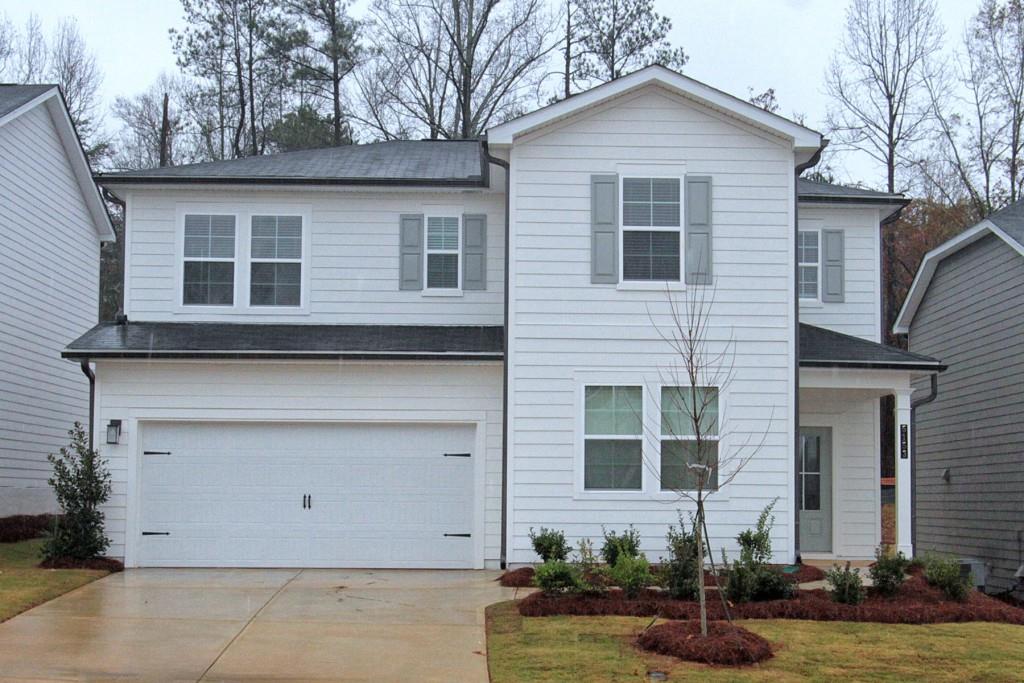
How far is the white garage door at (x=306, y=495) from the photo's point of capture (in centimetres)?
1656

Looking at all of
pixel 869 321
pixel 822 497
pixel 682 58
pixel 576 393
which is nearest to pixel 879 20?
pixel 682 58

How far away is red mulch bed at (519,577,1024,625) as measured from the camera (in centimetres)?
1240

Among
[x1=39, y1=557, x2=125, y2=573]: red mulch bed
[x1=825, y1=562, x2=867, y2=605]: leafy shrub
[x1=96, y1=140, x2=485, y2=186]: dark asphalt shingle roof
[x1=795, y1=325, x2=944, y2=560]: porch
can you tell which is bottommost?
[x1=39, y1=557, x2=125, y2=573]: red mulch bed

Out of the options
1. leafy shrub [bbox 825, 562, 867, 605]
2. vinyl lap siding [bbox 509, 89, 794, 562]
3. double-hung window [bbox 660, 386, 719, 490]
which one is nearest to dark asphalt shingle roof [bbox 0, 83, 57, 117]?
vinyl lap siding [bbox 509, 89, 794, 562]

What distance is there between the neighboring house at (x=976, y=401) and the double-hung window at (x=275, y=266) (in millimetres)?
10506

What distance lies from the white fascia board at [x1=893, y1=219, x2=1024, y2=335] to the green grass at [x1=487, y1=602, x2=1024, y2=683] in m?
9.15

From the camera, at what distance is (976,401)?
2088cm

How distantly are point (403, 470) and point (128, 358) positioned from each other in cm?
400

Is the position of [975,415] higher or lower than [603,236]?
lower

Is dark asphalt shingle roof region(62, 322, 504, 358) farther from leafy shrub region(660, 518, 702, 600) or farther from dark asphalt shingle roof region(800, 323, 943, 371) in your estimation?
dark asphalt shingle roof region(800, 323, 943, 371)

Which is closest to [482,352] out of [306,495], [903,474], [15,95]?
[306,495]

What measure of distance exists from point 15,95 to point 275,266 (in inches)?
265

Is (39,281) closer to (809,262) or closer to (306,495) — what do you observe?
(306,495)

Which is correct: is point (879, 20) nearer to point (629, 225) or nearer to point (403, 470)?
point (629, 225)
